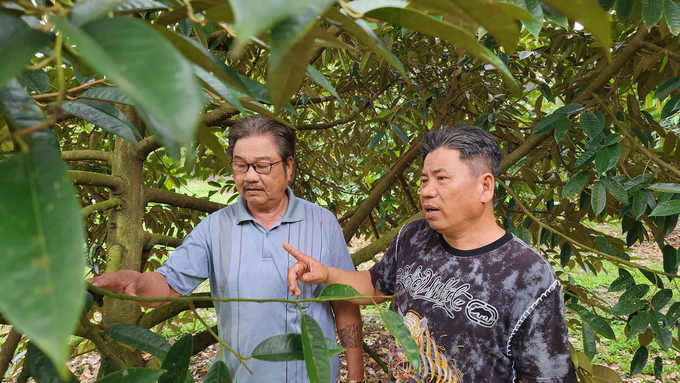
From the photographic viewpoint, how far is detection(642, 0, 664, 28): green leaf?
3.06 ft

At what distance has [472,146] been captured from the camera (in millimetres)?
1311

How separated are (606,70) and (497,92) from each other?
2.14 feet

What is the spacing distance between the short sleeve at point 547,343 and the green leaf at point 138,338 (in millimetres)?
891

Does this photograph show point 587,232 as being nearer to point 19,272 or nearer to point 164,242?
point 164,242

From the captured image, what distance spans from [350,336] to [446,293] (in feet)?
1.53

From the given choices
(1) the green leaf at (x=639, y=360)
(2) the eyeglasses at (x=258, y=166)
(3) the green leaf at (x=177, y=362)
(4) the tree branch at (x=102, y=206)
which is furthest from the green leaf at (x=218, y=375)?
(1) the green leaf at (x=639, y=360)

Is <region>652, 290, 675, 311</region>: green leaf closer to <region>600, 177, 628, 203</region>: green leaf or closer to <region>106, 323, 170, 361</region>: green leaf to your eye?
<region>600, 177, 628, 203</region>: green leaf

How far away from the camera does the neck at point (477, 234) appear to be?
1.31 metres

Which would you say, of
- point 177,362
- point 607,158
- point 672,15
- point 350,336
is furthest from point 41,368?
point 607,158

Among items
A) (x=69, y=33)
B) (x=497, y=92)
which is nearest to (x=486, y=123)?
(x=497, y=92)

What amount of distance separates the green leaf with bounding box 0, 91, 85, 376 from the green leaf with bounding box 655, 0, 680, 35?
3.89ft

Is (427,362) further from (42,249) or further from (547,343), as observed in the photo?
(42,249)

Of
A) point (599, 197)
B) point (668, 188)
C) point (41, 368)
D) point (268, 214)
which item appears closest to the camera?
Result: point (41, 368)

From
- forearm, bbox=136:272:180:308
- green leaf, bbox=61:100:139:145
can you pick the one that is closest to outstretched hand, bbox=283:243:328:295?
forearm, bbox=136:272:180:308
